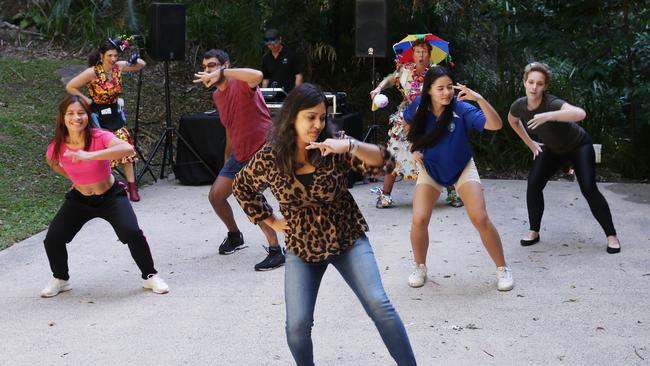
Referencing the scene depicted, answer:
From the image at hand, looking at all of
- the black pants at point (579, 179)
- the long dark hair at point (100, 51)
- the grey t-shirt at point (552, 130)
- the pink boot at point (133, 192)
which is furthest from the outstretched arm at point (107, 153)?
the long dark hair at point (100, 51)

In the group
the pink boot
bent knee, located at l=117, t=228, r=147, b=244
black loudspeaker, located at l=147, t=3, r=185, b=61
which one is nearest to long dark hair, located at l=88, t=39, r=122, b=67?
black loudspeaker, located at l=147, t=3, r=185, b=61

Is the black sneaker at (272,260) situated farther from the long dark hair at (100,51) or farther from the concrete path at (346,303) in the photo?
the long dark hair at (100,51)

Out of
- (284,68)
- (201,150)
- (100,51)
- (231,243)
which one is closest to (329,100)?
(284,68)

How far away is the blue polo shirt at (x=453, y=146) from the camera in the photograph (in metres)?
5.16

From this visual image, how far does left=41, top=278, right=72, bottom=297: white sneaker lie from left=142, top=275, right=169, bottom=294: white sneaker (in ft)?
1.60

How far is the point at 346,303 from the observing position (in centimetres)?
510

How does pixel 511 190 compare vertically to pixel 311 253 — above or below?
below

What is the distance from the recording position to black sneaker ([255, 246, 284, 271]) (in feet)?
19.2

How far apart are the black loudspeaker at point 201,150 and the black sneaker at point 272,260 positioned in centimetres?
315

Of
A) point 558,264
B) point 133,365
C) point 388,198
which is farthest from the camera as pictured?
point 388,198

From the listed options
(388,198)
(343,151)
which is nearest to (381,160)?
(343,151)

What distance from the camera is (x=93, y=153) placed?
16.2 feet

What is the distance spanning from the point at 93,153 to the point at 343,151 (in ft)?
6.78

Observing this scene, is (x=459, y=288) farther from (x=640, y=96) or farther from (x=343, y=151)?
(x=640, y=96)
